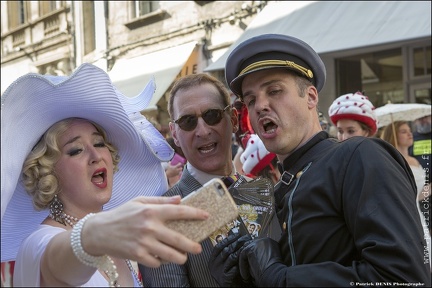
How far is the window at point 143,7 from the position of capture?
1423cm

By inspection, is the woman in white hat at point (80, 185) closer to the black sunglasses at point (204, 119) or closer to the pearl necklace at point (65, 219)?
the pearl necklace at point (65, 219)

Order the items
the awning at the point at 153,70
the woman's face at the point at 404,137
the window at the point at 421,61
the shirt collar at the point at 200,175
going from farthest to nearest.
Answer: the awning at the point at 153,70
the window at the point at 421,61
the woman's face at the point at 404,137
the shirt collar at the point at 200,175

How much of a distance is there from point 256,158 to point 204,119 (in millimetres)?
1678

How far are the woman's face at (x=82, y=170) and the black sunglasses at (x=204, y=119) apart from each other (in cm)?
72

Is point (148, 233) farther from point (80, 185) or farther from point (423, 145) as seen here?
point (423, 145)

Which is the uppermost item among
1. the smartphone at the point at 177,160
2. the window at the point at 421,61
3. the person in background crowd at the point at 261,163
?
the window at the point at 421,61

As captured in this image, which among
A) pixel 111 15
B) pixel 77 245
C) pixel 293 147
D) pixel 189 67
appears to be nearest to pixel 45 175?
pixel 77 245

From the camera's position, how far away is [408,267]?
1.55 metres

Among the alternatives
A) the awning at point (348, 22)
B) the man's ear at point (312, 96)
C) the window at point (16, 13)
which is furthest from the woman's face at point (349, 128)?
the window at point (16, 13)

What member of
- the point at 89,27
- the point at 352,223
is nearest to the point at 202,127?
the point at 352,223

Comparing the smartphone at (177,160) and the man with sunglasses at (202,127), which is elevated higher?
the man with sunglasses at (202,127)

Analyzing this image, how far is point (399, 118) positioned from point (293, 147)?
367 centimetres

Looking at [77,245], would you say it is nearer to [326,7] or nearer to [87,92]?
[87,92]

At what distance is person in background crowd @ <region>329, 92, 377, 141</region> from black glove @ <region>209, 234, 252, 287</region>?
2.91 meters
